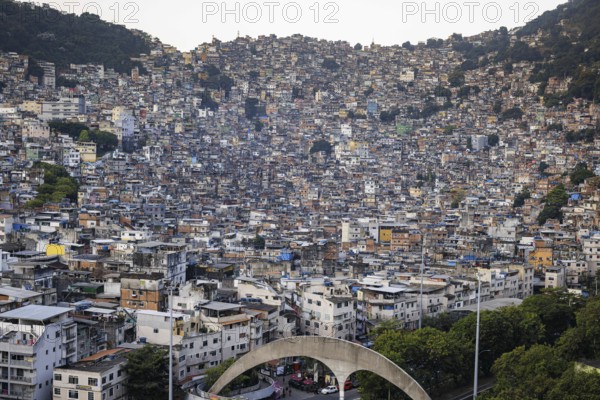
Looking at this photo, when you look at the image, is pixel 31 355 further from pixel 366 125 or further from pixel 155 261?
Result: pixel 366 125

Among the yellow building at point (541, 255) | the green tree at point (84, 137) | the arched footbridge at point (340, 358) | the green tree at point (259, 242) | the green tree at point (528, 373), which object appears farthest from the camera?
the green tree at point (84, 137)

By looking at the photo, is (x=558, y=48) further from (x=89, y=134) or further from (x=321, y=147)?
(x=89, y=134)

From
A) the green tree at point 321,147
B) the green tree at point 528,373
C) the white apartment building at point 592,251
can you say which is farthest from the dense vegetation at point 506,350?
the green tree at point 321,147

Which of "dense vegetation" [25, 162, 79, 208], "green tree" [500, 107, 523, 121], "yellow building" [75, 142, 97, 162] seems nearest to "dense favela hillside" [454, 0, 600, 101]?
"green tree" [500, 107, 523, 121]

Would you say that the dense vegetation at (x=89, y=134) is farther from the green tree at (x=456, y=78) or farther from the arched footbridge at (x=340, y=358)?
the arched footbridge at (x=340, y=358)

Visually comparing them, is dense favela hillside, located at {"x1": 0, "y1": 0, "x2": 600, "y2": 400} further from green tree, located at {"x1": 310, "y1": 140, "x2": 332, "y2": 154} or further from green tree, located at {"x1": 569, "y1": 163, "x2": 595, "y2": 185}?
green tree, located at {"x1": 310, "y1": 140, "x2": 332, "y2": 154}

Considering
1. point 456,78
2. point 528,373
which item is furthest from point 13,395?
point 456,78
